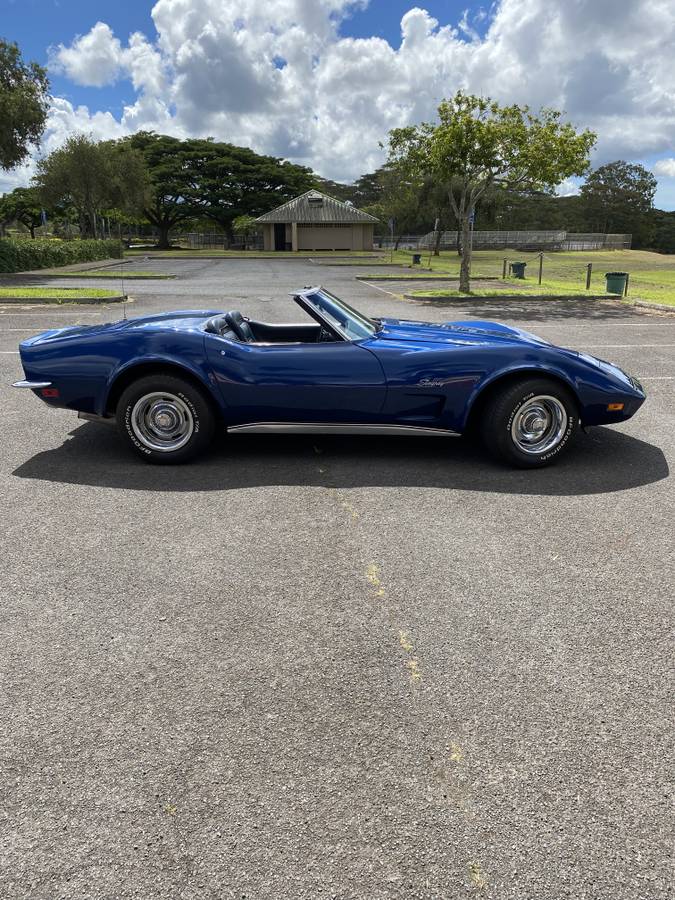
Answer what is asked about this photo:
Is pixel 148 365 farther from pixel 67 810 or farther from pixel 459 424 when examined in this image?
pixel 67 810

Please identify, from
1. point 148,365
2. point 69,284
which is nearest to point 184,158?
point 69,284

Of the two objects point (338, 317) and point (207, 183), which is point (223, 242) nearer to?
point (207, 183)

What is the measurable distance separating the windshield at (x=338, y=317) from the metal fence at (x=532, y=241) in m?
71.4

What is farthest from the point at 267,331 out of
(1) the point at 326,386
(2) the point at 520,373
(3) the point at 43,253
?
(3) the point at 43,253

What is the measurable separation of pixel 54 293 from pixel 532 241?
6569 cm

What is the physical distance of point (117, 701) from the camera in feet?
8.18

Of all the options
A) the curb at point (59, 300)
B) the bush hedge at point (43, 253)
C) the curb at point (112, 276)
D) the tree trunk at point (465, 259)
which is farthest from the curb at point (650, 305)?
the bush hedge at point (43, 253)

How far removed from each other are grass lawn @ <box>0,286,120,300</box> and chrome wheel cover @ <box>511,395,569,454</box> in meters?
15.4

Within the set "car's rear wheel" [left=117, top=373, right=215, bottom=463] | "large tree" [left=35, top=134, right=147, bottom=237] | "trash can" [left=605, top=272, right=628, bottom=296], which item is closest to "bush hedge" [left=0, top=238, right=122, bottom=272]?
"large tree" [left=35, top=134, right=147, bottom=237]

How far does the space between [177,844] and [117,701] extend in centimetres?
72

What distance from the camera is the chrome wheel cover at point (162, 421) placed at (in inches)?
192

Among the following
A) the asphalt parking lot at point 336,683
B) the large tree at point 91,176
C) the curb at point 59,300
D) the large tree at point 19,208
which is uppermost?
the large tree at point 19,208

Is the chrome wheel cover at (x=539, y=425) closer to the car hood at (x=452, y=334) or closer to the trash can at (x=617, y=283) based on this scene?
the car hood at (x=452, y=334)

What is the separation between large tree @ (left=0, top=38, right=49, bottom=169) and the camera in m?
24.7
